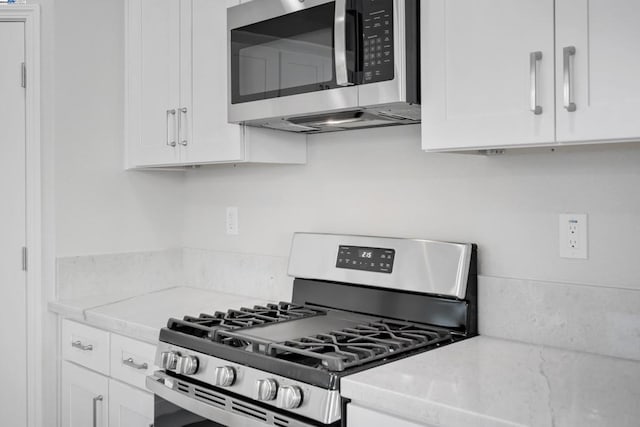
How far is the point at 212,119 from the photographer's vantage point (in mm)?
2201

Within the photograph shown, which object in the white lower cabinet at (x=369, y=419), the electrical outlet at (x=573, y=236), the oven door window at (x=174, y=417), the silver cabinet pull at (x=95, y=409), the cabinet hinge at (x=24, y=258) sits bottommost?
the silver cabinet pull at (x=95, y=409)

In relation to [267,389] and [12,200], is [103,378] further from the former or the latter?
[267,389]

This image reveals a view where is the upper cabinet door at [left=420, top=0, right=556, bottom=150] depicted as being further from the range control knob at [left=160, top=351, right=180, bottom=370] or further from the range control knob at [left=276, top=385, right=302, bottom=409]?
the range control knob at [left=160, top=351, right=180, bottom=370]

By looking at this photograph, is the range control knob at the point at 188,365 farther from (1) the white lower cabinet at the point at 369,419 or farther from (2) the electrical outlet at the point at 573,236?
(2) the electrical outlet at the point at 573,236

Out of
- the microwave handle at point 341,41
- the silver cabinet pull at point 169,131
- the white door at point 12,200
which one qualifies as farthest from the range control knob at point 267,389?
the white door at point 12,200

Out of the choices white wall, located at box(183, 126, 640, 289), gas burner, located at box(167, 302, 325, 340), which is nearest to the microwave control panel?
white wall, located at box(183, 126, 640, 289)

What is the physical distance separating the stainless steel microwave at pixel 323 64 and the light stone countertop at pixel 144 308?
0.75 meters

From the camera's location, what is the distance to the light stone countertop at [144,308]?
208cm

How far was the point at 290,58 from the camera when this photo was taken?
1890mm

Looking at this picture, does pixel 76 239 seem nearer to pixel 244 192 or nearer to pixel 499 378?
pixel 244 192

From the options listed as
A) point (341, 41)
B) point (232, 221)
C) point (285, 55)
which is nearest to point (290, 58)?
point (285, 55)

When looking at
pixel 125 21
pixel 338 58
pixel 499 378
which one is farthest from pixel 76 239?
pixel 499 378

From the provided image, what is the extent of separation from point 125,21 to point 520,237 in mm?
1908

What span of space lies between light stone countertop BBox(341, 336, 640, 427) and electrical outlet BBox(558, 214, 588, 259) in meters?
0.26
